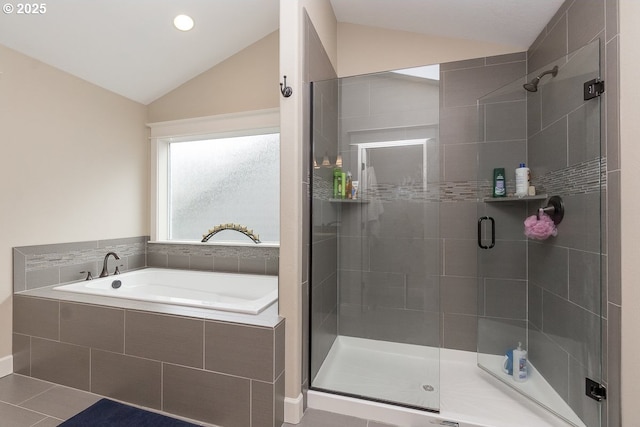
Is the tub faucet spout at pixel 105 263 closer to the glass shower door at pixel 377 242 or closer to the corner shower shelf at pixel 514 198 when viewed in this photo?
the glass shower door at pixel 377 242

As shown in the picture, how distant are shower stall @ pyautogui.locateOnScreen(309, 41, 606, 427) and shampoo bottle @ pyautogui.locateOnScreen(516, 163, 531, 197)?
52 mm

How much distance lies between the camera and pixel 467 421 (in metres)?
1.49

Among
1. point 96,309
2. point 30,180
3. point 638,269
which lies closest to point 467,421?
point 638,269

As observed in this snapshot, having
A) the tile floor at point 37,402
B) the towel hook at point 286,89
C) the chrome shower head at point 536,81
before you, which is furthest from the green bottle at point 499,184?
the tile floor at point 37,402

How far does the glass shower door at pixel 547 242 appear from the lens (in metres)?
1.44

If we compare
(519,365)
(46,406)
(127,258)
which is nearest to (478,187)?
(519,365)

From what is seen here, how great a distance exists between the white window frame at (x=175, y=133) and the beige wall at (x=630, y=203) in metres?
2.16

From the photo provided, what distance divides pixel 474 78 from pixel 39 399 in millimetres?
3625

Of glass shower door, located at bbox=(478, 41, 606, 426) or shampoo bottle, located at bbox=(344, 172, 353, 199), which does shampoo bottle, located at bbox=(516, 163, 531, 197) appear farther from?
shampoo bottle, located at bbox=(344, 172, 353, 199)

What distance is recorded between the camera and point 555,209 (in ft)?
5.67

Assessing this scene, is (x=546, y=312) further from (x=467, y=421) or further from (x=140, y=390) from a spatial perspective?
(x=140, y=390)

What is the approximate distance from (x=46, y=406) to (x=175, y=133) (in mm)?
2285

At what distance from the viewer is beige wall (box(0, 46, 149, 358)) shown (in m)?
1.98

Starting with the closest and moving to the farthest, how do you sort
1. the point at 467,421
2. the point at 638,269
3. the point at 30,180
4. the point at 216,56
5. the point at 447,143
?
the point at 638,269 < the point at 467,421 < the point at 30,180 < the point at 447,143 < the point at 216,56
